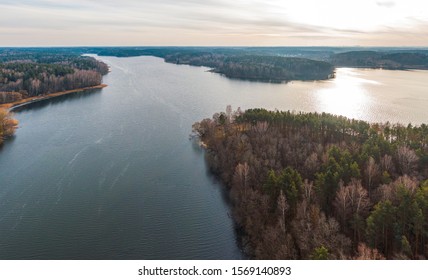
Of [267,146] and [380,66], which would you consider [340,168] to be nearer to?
[267,146]

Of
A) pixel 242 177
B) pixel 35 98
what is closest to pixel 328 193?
pixel 242 177

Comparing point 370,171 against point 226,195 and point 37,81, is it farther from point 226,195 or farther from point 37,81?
point 37,81

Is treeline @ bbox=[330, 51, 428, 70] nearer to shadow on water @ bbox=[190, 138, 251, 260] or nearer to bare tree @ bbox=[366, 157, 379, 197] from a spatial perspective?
shadow on water @ bbox=[190, 138, 251, 260]

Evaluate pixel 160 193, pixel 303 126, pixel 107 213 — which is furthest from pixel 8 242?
pixel 303 126

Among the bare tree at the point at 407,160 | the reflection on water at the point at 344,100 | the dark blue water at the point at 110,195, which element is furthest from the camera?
the reflection on water at the point at 344,100

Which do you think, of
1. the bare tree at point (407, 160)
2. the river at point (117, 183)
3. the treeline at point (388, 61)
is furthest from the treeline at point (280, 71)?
the bare tree at point (407, 160)

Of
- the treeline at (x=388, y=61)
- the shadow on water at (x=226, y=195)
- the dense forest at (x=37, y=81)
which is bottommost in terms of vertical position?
the shadow on water at (x=226, y=195)

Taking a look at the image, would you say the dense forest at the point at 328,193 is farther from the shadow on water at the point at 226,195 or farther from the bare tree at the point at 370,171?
the shadow on water at the point at 226,195
